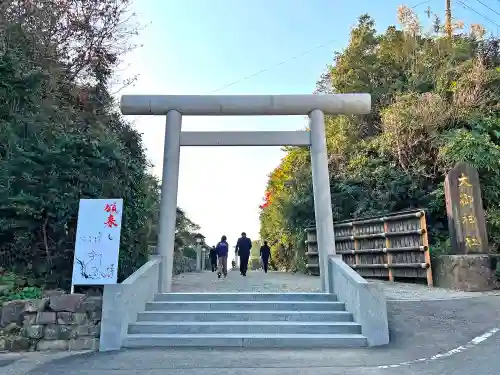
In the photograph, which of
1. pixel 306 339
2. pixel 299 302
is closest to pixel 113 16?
pixel 299 302

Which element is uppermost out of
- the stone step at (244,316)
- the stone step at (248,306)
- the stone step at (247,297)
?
the stone step at (247,297)

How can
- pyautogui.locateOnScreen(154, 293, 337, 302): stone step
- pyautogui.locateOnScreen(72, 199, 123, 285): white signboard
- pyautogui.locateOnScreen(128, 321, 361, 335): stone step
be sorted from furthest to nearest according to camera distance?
pyautogui.locateOnScreen(154, 293, 337, 302): stone step → pyautogui.locateOnScreen(72, 199, 123, 285): white signboard → pyautogui.locateOnScreen(128, 321, 361, 335): stone step

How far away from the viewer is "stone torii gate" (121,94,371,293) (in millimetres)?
8695

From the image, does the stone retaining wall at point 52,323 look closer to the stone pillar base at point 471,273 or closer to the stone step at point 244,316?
the stone step at point 244,316

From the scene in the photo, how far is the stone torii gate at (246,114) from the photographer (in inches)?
342

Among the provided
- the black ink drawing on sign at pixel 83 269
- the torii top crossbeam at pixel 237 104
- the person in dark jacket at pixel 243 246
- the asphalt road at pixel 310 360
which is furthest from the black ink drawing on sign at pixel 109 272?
the person in dark jacket at pixel 243 246

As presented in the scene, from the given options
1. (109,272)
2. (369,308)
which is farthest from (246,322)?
(109,272)

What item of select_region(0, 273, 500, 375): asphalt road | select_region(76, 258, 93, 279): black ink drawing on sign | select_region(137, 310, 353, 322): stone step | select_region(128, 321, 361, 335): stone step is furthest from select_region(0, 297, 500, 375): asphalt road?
select_region(76, 258, 93, 279): black ink drawing on sign

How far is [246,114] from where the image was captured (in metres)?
9.16

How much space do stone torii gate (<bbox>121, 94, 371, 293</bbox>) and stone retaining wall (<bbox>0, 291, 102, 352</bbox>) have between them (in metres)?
2.62

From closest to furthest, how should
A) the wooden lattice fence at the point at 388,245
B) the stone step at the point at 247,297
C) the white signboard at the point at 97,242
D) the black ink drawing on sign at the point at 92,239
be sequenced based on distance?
1. the white signboard at the point at 97,242
2. the black ink drawing on sign at the point at 92,239
3. the stone step at the point at 247,297
4. the wooden lattice fence at the point at 388,245

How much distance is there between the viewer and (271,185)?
23.5 m

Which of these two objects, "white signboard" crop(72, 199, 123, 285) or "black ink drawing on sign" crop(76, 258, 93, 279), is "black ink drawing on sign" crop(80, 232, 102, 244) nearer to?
"white signboard" crop(72, 199, 123, 285)

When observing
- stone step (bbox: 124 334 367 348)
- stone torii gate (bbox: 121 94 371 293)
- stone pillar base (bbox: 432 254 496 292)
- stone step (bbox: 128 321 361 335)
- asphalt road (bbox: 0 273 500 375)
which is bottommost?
asphalt road (bbox: 0 273 500 375)
